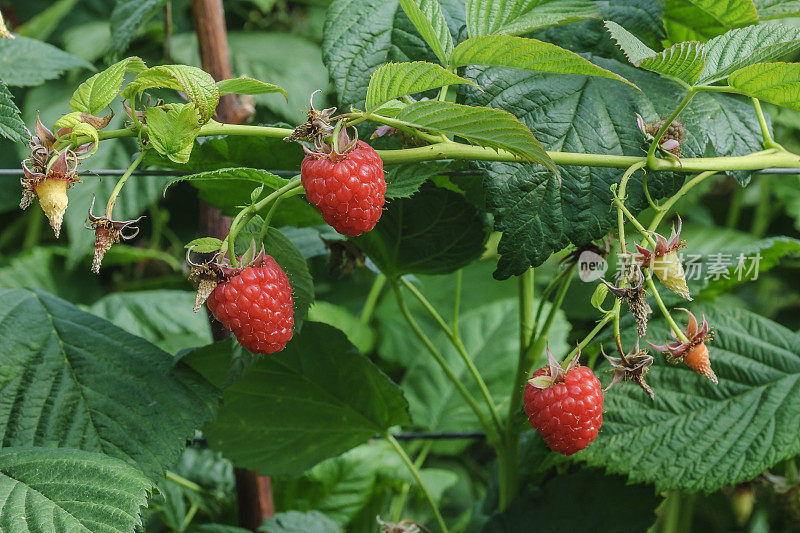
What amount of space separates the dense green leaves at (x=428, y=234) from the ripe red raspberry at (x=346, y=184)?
8.4 inches

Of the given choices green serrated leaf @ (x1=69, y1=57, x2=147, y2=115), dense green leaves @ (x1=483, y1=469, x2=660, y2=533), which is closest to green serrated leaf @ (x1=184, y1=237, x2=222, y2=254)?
green serrated leaf @ (x1=69, y1=57, x2=147, y2=115)

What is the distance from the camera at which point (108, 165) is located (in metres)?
1.29

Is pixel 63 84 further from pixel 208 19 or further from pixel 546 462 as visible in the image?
pixel 546 462

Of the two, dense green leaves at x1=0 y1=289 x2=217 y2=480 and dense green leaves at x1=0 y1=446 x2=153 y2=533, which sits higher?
dense green leaves at x1=0 y1=446 x2=153 y2=533

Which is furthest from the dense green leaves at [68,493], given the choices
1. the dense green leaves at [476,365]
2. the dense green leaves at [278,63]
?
the dense green leaves at [278,63]

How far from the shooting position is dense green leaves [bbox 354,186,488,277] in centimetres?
72

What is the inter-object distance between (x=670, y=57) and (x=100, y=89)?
15.1 inches

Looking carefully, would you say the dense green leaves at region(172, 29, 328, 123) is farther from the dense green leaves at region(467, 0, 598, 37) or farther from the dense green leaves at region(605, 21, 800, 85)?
the dense green leaves at region(605, 21, 800, 85)

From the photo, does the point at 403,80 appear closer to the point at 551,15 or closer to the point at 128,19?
the point at 551,15

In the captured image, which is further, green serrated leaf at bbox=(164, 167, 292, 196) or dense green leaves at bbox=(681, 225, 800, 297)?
dense green leaves at bbox=(681, 225, 800, 297)

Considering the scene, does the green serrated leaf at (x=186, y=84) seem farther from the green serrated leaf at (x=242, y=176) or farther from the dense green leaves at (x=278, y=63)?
the dense green leaves at (x=278, y=63)

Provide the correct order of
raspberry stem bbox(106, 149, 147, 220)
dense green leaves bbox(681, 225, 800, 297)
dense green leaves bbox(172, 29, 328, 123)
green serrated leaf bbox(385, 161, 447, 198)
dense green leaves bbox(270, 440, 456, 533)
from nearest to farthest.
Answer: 1. raspberry stem bbox(106, 149, 147, 220)
2. green serrated leaf bbox(385, 161, 447, 198)
3. dense green leaves bbox(681, 225, 800, 297)
4. dense green leaves bbox(270, 440, 456, 533)
5. dense green leaves bbox(172, 29, 328, 123)

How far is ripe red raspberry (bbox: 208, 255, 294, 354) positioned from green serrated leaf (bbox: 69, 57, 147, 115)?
0.15m

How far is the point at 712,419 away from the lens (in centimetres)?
72
